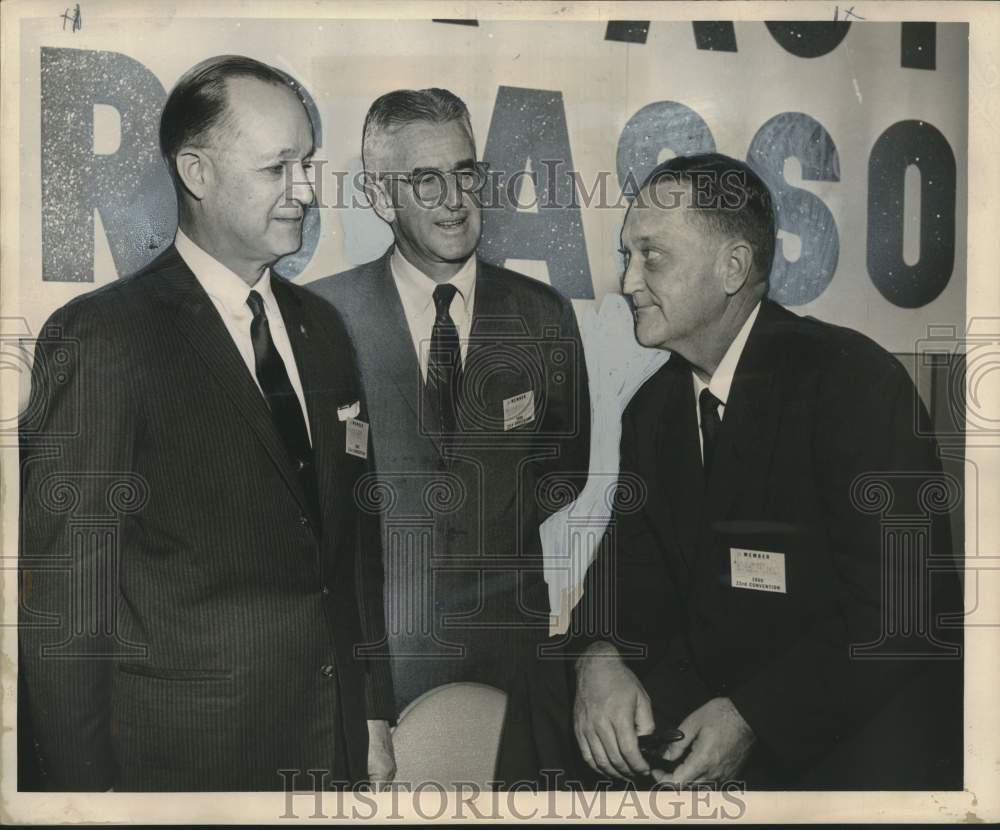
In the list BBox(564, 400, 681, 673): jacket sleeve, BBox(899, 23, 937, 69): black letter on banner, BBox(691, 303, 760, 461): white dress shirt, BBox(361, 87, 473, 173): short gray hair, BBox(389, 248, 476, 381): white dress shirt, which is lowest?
BBox(564, 400, 681, 673): jacket sleeve

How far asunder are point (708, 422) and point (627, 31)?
89 centimetres

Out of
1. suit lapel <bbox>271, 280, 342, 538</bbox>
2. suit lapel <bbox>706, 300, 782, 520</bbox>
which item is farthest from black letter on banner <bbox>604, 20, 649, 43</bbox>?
suit lapel <bbox>271, 280, 342, 538</bbox>

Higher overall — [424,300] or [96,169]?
[96,169]

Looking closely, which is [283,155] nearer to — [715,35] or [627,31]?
[627,31]

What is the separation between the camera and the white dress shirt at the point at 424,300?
93.4 inches

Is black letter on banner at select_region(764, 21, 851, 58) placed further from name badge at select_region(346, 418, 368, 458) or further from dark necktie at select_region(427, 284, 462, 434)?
name badge at select_region(346, 418, 368, 458)

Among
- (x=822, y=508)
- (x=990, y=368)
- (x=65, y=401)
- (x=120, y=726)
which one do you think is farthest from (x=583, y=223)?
(x=120, y=726)

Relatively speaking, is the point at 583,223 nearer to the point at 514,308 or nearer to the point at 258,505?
the point at 514,308

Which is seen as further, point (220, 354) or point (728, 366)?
point (728, 366)

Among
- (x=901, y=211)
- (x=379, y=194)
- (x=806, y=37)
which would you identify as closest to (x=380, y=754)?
(x=379, y=194)

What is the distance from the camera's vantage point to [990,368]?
243 cm

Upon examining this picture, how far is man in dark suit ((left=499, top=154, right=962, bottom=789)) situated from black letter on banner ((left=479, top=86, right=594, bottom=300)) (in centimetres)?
12

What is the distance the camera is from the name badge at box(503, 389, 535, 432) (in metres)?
2.38

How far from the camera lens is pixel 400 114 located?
7.70 ft
